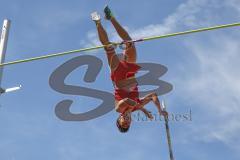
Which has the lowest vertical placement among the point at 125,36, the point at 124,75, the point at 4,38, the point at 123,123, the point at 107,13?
the point at 123,123

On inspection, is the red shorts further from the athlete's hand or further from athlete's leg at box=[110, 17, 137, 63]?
the athlete's hand

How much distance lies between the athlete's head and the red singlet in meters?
0.43

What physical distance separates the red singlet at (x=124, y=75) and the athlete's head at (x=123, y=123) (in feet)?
1.40

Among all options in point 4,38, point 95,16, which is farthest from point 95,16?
point 4,38

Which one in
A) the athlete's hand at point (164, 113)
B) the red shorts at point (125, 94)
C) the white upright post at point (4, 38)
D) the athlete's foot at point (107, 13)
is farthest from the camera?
the white upright post at point (4, 38)

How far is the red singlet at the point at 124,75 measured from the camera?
1348 cm

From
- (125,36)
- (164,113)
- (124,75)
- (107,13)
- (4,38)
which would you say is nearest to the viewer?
(164,113)

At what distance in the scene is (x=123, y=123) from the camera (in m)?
13.2

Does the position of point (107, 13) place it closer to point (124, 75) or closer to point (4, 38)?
point (124, 75)

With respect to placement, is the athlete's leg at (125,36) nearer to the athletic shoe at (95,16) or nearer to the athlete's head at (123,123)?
the athletic shoe at (95,16)

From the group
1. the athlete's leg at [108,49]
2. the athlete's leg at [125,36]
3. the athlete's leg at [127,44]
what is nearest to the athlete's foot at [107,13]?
the athlete's leg at [125,36]

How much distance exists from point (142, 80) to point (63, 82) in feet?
6.66

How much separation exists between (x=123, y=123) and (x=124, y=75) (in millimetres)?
1041

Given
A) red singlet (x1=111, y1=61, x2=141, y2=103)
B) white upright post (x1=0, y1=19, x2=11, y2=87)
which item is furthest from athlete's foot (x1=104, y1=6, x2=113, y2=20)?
white upright post (x1=0, y1=19, x2=11, y2=87)
